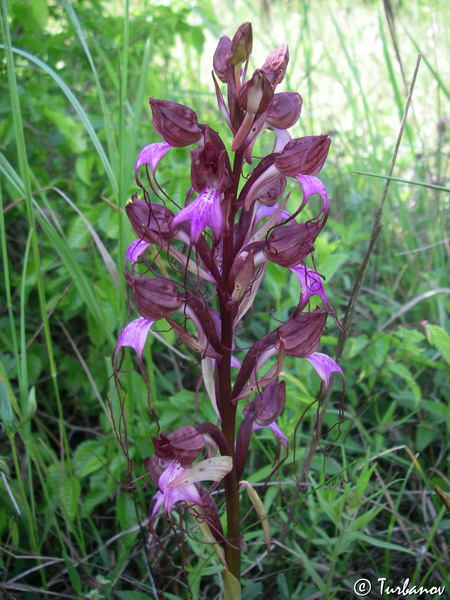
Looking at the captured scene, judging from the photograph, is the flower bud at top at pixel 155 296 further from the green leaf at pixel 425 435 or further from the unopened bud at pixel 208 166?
the green leaf at pixel 425 435

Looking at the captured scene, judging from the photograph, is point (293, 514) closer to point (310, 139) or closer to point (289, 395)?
point (289, 395)

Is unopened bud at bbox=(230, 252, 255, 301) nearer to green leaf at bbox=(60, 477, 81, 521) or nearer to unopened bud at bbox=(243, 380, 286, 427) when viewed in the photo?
unopened bud at bbox=(243, 380, 286, 427)

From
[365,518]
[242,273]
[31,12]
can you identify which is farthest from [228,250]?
[31,12]

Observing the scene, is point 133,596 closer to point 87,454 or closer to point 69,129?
point 87,454

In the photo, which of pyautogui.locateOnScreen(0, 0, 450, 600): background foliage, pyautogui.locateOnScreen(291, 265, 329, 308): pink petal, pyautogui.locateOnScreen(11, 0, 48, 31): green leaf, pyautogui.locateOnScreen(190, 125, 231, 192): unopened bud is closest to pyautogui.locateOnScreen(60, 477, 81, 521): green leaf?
pyautogui.locateOnScreen(0, 0, 450, 600): background foliage

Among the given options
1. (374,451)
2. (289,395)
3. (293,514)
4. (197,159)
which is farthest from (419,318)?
(197,159)

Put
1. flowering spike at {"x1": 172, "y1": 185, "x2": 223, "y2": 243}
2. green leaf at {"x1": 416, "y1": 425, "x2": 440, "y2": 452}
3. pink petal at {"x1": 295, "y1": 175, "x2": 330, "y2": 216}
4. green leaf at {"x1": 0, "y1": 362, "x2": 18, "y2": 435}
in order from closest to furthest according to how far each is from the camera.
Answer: flowering spike at {"x1": 172, "y1": 185, "x2": 223, "y2": 243} < pink petal at {"x1": 295, "y1": 175, "x2": 330, "y2": 216} < green leaf at {"x1": 0, "y1": 362, "x2": 18, "y2": 435} < green leaf at {"x1": 416, "y1": 425, "x2": 440, "y2": 452}
